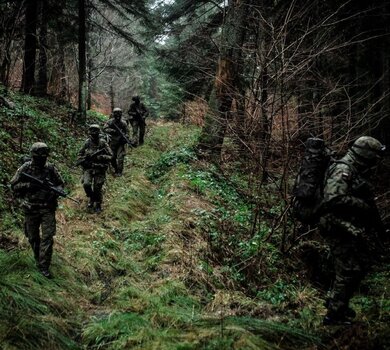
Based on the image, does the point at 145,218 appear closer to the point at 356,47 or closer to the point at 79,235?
the point at 79,235

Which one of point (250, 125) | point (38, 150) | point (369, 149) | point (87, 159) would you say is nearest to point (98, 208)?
point (87, 159)

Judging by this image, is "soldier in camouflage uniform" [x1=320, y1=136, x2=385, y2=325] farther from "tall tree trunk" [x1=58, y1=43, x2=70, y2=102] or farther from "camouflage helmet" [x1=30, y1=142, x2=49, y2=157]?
"tall tree trunk" [x1=58, y1=43, x2=70, y2=102]

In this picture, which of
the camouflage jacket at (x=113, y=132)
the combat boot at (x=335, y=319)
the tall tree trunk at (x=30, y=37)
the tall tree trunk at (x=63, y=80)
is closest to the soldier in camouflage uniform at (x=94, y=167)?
the camouflage jacket at (x=113, y=132)

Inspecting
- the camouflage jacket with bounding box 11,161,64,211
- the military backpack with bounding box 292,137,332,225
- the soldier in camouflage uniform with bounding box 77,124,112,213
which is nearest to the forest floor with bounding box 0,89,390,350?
the soldier in camouflage uniform with bounding box 77,124,112,213

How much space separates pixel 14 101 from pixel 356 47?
10.4 meters

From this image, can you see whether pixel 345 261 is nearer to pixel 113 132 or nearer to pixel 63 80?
pixel 113 132

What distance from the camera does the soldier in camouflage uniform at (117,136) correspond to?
1232cm

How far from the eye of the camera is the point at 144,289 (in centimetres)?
575

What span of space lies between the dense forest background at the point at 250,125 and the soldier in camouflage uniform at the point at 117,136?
110 cm

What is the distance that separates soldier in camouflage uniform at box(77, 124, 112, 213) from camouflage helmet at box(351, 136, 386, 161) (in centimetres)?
654

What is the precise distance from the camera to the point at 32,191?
19.7 ft

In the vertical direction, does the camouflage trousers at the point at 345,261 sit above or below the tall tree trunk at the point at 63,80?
below

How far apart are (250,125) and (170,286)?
3.40m

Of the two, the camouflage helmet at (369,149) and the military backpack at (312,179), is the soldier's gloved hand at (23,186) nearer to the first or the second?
the military backpack at (312,179)
